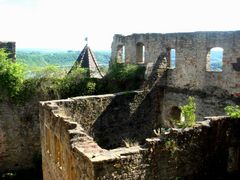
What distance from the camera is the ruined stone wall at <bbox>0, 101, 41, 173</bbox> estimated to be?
59.4 ft

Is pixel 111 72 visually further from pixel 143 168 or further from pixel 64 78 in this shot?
pixel 143 168

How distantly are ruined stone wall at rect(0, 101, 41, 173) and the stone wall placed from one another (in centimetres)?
758

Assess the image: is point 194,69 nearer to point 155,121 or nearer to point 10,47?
point 155,121

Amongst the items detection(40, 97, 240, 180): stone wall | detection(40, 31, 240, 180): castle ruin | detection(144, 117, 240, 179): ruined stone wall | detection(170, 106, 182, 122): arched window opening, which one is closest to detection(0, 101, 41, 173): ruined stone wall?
detection(40, 31, 240, 180): castle ruin

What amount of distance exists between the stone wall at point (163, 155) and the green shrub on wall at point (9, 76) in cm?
721

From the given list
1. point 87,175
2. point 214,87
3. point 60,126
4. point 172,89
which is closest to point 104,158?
point 87,175

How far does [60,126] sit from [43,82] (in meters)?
7.33

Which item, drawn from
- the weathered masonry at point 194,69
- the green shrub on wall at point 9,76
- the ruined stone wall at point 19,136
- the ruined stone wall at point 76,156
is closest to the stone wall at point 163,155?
the ruined stone wall at point 76,156

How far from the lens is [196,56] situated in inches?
624

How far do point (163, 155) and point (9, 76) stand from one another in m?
10.7

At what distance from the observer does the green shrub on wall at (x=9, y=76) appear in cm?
Result: 1750

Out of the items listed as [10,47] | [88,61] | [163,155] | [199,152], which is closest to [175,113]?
[88,61]

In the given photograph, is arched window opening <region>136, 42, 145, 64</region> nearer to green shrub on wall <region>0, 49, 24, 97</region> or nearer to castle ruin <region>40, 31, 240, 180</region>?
castle ruin <region>40, 31, 240, 180</region>

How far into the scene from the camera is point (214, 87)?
15242 mm
